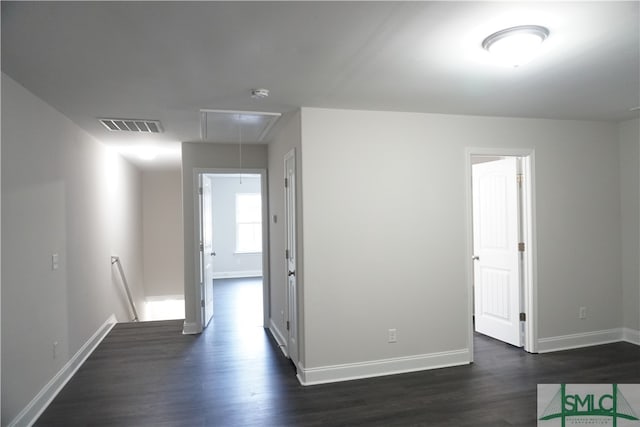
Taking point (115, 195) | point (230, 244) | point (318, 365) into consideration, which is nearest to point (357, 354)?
point (318, 365)

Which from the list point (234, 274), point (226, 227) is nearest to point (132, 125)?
point (226, 227)

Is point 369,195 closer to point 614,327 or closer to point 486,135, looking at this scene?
point 486,135

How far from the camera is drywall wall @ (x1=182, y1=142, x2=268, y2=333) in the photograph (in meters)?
5.05

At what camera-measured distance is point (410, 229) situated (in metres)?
3.65

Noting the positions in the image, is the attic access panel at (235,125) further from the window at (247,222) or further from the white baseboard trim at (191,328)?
the window at (247,222)

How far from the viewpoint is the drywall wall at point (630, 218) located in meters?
4.21

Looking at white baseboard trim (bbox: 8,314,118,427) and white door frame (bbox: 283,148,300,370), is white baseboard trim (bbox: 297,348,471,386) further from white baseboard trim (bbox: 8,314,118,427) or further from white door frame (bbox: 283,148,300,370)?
white baseboard trim (bbox: 8,314,118,427)

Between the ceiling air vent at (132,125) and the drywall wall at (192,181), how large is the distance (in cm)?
85

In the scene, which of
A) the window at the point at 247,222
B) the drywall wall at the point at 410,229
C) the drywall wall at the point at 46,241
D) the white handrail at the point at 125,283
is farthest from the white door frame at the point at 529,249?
the window at the point at 247,222

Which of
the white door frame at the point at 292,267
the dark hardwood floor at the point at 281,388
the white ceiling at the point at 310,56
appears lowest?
the dark hardwood floor at the point at 281,388

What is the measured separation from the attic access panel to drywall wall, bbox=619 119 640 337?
3.82m

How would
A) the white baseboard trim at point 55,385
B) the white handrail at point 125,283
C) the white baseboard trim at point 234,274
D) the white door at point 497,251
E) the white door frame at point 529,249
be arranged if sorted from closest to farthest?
the white baseboard trim at point 55,385
the white door frame at point 529,249
the white door at point 497,251
the white handrail at point 125,283
the white baseboard trim at point 234,274

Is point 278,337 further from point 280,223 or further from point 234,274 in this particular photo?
point 234,274
